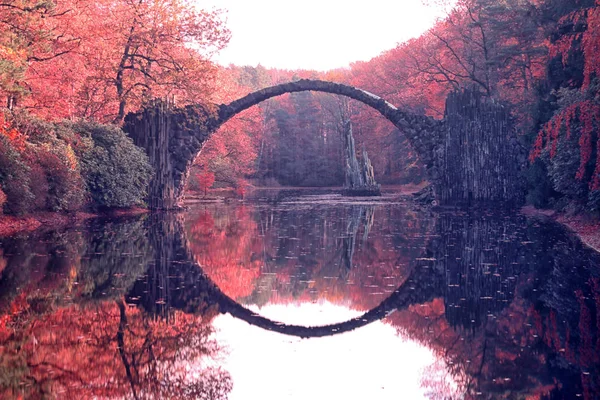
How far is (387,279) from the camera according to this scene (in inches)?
390

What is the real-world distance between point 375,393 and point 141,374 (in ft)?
5.51

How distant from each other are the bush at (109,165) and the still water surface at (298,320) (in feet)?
27.3

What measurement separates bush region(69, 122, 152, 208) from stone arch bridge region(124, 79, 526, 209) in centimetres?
168

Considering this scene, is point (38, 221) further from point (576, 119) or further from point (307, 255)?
point (576, 119)

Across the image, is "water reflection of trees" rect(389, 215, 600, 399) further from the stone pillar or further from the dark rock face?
the stone pillar

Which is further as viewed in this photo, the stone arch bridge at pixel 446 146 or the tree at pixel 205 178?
the tree at pixel 205 178

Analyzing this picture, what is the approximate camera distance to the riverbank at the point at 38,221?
1678 cm

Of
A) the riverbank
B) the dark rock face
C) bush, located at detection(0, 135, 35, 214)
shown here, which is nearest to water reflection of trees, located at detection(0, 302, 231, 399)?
the riverbank

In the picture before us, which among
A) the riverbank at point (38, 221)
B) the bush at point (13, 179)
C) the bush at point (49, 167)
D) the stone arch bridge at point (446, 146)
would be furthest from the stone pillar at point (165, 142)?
the bush at point (13, 179)

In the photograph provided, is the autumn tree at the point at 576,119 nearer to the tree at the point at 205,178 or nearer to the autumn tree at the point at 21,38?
the autumn tree at the point at 21,38

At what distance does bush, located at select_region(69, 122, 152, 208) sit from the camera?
74.0 ft

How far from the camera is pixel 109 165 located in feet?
76.4

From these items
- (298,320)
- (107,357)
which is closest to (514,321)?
(298,320)

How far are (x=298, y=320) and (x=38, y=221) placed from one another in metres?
13.2
